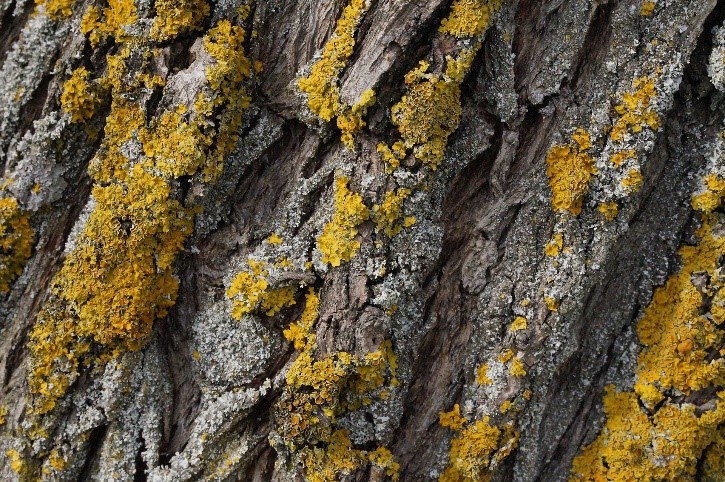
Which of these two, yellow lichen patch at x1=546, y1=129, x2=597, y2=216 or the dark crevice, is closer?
yellow lichen patch at x1=546, y1=129, x2=597, y2=216

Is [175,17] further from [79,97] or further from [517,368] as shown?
[517,368]

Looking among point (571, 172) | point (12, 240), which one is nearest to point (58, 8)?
point (12, 240)

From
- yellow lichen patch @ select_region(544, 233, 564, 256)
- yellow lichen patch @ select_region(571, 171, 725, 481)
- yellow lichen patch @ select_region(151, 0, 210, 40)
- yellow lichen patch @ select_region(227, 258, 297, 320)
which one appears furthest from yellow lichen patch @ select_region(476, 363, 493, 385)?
yellow lichen patch @ select_region(151, 0, 210, 40)

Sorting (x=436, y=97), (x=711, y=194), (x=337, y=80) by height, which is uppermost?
(x=711, y=194)

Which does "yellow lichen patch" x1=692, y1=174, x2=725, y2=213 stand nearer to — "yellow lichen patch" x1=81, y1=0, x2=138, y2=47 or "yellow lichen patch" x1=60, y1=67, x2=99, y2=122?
"yellow lichen patch" x1=81, y1=0, x2=138, y2=47

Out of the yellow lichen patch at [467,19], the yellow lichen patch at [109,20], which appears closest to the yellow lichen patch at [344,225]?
the yellow lichen patch at [467,19]

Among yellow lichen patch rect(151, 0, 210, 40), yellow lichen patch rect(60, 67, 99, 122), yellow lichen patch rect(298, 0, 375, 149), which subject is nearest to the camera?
yellow lichen patch rect(298, 0, 375, 149)

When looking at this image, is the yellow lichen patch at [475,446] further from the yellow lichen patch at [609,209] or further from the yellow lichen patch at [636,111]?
the yellow lichen patch at [636,111]

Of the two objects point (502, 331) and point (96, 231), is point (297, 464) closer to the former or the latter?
point (502, 331)

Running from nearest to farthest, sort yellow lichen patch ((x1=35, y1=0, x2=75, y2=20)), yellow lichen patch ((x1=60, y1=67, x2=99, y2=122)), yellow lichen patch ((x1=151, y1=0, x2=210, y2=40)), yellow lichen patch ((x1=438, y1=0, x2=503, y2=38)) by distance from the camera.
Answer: yellow lichen patch ((x1=438, y1=0, x2=503, y2=38)), yellow lichen patch ((x1=151, y1=0, x2=210, y2=40)), yellow lichen patch ((x1=60, y1=67, x2=99, y2=122)), yellow lichen patch ((x1=35, y1=0, x2=75, y2=20))
